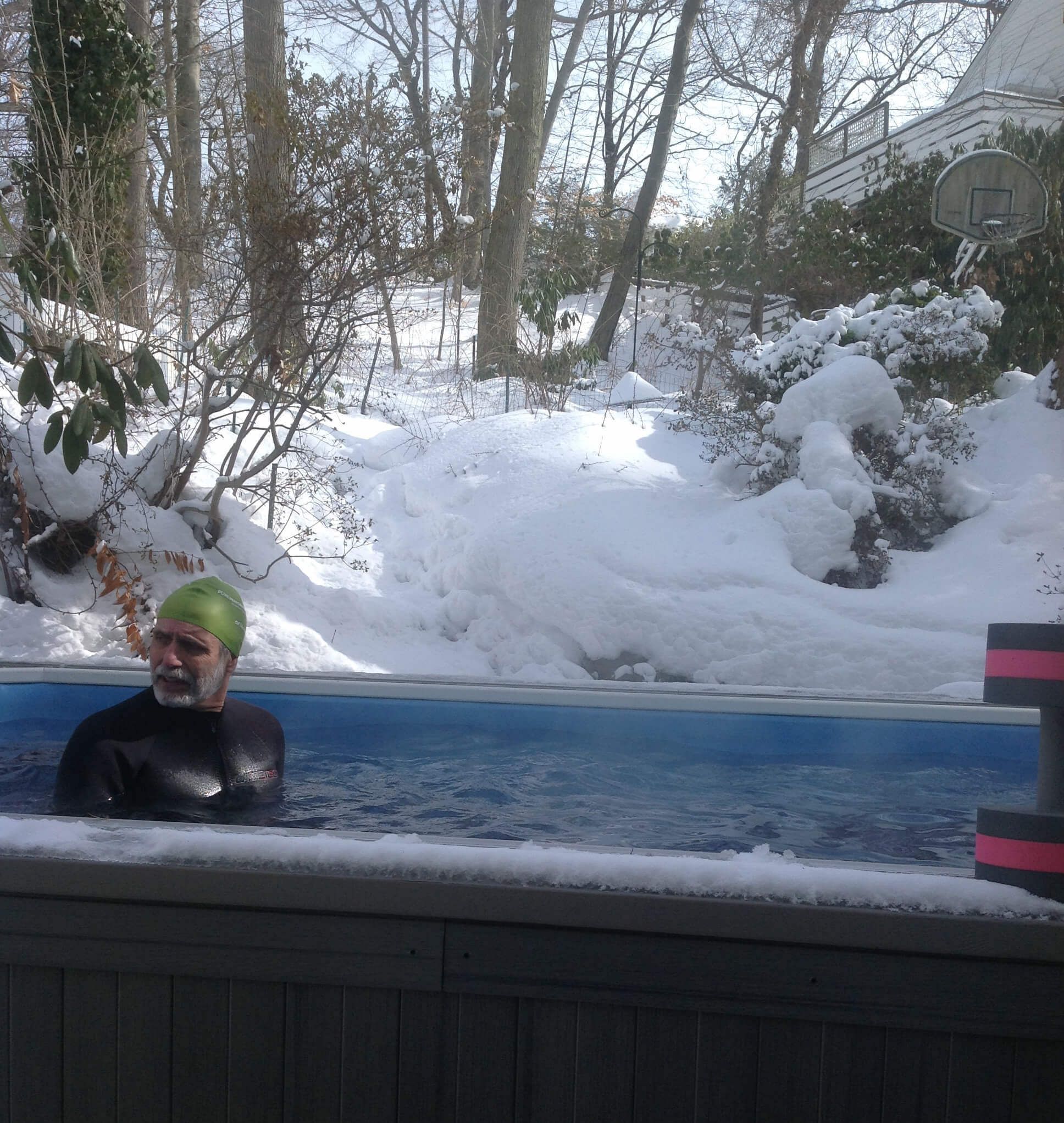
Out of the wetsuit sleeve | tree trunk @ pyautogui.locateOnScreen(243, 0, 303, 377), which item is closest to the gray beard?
the wetsuit sleeve

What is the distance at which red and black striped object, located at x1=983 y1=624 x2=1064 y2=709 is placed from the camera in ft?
4.62

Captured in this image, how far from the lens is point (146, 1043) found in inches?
55.7

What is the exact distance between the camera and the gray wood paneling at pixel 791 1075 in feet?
4.42

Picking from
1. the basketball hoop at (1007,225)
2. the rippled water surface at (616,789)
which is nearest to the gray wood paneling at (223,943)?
the rippled water surface at (616,789)

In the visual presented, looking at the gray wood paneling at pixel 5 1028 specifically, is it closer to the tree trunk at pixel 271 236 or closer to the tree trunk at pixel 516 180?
the tree trunk at pixel 271 236

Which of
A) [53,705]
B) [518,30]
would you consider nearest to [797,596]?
[53,705]

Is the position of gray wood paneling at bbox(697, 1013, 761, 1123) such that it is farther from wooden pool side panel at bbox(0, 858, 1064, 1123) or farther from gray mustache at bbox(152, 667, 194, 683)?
gray mustache at bbox(152, 667, 194, 683)

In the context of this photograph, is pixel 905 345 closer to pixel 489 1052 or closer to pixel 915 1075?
pixel 915 1075

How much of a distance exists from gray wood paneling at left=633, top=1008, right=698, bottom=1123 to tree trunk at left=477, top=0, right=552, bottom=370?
338 inches

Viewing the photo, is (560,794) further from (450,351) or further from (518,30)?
(450,351)

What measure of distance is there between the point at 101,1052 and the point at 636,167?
20.5 meters

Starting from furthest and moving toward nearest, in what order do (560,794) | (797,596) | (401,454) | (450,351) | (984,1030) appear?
1. (450,351)
2. (401,454)
3. (797,596)
4. (560,794)
5. (984,1030)

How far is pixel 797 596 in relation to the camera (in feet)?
18.9

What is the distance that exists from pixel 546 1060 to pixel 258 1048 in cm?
38
